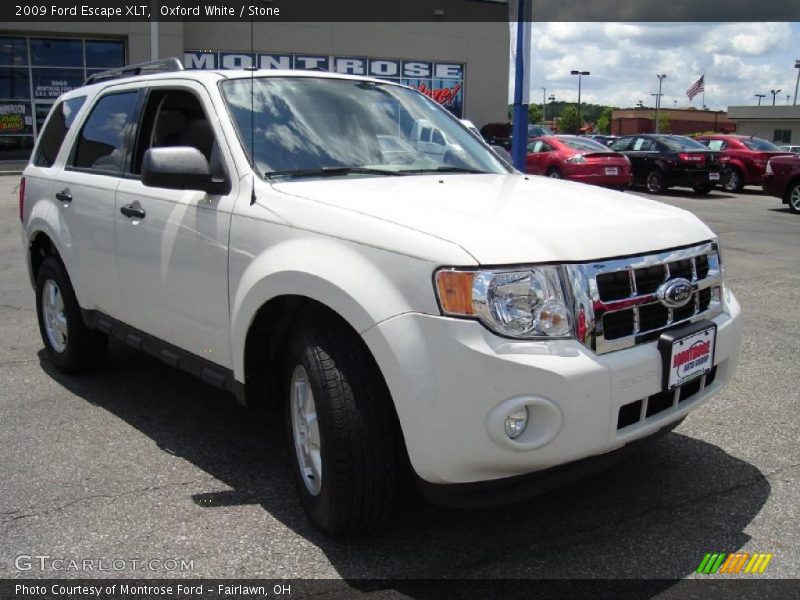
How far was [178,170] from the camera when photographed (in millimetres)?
3428

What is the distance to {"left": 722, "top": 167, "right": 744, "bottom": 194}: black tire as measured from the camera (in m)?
21.3

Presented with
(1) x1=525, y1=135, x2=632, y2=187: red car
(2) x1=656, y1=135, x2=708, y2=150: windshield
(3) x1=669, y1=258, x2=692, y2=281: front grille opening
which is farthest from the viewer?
(2) x1=656, y1=135, x2=708, y2=150: windshield

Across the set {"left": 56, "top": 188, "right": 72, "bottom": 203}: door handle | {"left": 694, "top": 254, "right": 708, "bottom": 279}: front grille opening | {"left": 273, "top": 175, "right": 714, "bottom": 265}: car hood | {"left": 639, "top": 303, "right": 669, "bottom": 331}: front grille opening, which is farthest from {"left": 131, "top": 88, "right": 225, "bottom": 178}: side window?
{"left": 694, "top": 254, "right": 708, "bottom": 279}: front grille opening

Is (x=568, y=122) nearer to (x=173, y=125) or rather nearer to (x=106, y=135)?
(x=106, y=135)

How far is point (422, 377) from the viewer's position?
261cm

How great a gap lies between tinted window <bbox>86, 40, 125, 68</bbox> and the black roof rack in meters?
24.1

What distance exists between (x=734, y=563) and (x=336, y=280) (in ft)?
5.87

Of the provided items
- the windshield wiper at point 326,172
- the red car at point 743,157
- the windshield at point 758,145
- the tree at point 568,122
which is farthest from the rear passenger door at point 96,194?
the tree at point 568,122

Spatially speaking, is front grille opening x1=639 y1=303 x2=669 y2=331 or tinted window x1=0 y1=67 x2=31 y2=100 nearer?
front grille opening x1=639 y1=303 x2=669 y2=331

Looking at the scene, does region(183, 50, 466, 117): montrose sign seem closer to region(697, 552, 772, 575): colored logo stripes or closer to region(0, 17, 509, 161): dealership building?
region(0, 17, 509, 161): dealership building

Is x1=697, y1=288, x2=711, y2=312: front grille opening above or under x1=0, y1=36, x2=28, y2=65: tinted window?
under

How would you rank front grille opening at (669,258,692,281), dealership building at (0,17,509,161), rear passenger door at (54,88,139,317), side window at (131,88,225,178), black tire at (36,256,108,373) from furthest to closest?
1. dealership building at (0,17,509,161)
2. black tire at (36,256,108,373)
3. rear passenger door at (54,88,139,317)
4. side window at (131,88,225,178)
5. front grille opening at (669,258,692,281)

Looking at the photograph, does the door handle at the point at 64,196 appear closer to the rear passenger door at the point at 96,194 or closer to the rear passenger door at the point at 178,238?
the rear passenger door at the point at 96,194

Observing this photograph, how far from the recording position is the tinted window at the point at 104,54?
27.5 m
